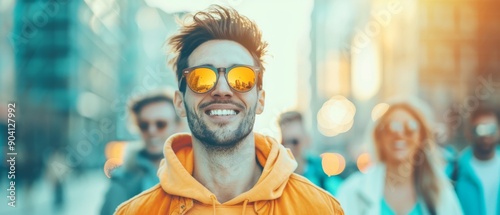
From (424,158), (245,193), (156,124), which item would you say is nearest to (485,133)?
(424,158)

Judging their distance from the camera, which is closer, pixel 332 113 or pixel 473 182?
pixel 332 113

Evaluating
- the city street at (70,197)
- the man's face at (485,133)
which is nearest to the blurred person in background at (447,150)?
the man's face at (485,133)

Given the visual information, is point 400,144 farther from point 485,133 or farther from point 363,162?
point 485,133

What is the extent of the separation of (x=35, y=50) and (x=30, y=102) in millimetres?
251

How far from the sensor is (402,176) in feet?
10.2

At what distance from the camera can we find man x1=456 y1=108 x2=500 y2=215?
3.12 m

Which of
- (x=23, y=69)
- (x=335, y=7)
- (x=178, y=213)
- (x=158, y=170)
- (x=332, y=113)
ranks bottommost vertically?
(x=178, y=213)

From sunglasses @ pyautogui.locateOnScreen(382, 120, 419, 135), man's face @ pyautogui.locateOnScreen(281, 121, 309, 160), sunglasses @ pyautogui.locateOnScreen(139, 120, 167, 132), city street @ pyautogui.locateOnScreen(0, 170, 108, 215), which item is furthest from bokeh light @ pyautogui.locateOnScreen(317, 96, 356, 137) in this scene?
city street @ pyautogui.locateOnScreen(0, 170, 108, 215)

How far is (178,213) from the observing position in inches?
112

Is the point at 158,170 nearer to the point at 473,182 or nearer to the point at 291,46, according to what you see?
the point at 291,46

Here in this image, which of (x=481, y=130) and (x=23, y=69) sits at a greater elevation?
(x=23, y=69)

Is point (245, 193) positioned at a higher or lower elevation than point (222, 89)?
lower

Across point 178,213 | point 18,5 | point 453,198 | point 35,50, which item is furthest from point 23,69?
point 453,198

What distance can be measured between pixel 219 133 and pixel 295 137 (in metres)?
0.38
